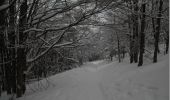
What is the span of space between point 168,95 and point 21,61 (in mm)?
5378

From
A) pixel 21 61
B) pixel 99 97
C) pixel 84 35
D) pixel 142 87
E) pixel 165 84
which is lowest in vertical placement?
pixel 99 97

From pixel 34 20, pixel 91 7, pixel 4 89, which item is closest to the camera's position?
pixel 91 7

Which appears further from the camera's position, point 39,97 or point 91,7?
point 39,97

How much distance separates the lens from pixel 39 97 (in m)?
7.17

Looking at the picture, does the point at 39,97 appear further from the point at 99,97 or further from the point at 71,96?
the point at 99,97

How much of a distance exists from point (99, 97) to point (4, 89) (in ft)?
15.9

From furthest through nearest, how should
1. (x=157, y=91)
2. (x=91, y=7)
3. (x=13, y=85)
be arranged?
1. (x=13, y=85)
2. (x=157, y=91)
3. (x=91, y=7)

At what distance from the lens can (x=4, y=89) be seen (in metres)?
8.54

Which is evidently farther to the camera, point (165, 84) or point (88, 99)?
point (88, 99)

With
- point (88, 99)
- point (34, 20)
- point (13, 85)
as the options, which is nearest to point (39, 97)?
point (13, 85)

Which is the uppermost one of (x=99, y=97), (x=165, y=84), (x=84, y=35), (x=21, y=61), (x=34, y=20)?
(x=34, y=20)

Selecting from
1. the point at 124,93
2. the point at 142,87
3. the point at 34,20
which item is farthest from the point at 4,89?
the point at 142,87

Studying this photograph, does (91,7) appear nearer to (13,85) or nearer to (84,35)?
(84,35)

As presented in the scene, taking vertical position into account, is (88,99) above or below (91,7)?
below
